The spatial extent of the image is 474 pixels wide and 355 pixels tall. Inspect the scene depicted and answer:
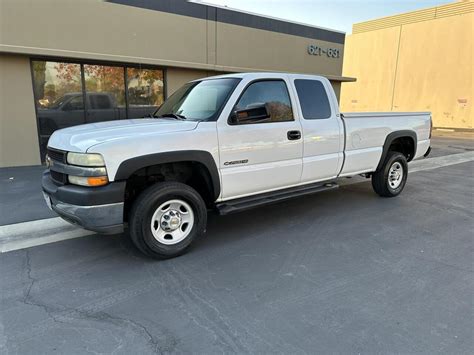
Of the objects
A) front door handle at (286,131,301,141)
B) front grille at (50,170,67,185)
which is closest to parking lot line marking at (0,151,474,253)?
front grille at (50,170,67,185)

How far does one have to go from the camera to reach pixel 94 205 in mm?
3340

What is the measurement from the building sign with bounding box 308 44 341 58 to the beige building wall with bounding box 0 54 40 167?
10745 mm

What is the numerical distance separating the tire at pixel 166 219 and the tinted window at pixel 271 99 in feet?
4.24

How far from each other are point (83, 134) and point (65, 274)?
1.45 m

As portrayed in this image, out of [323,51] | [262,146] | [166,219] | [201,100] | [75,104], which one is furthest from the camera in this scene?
[323,51]

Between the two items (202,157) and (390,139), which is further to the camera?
(390,139)

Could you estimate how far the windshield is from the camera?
4.18 meters

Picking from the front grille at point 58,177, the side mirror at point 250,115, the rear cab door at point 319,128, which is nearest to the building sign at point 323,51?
the rear cab door at point 319,128

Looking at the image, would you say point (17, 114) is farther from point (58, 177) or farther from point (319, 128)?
point (319, 128)

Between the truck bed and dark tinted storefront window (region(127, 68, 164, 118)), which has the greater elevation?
dark tinted storefront window (region(127, 68, 164, 118))

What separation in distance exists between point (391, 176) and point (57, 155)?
555 centimetres

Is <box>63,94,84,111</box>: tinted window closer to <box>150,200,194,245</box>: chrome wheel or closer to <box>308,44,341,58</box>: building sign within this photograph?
<box>150,200,194,245</box>: chrome wheel

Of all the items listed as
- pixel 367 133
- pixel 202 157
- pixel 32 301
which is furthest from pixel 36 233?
pixel 367 133

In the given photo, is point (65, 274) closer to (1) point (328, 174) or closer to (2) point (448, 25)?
(1) point (328, 174)
